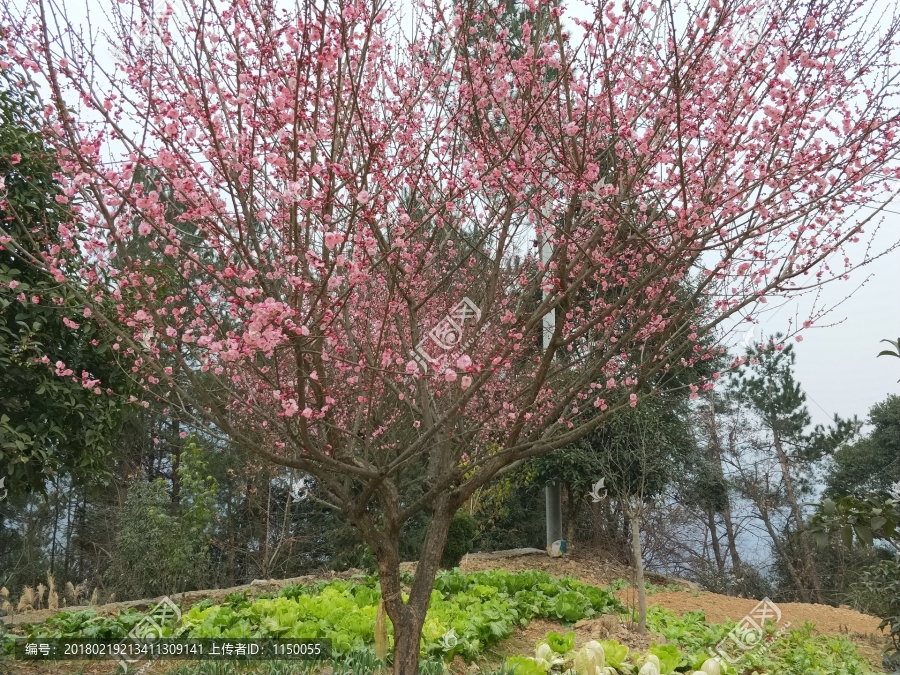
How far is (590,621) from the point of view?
5.25 meters

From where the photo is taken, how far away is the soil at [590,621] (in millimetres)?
4105

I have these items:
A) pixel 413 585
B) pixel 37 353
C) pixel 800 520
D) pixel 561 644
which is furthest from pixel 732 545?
pixel 37 353

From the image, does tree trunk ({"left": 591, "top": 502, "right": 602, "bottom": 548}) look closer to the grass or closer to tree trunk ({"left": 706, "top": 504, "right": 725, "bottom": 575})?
tree trunk ({"left": 706, "top": 504, "right": 725, "bottom": 575})

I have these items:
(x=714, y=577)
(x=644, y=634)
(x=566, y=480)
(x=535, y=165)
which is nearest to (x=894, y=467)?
(x=714, y=577)

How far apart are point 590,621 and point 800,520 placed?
26.4 ft

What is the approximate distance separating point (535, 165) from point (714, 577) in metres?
11.1

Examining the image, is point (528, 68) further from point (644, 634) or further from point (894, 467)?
point (894, 467)

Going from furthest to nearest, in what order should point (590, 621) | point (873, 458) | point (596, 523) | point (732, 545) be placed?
point (732, 545)
point (873, 458)
point (596, 523)
point (590, 621)

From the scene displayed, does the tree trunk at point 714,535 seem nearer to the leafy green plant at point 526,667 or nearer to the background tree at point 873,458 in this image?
the background tree at point 873,458

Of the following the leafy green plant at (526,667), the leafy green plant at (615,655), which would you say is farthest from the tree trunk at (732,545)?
the leafy green plant at (526,667)

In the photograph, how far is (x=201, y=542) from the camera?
723cm

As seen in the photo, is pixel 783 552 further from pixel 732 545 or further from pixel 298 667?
pixel 298 667

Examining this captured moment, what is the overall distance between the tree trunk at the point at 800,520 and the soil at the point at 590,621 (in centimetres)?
311

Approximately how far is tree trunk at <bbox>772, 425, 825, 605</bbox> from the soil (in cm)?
311
